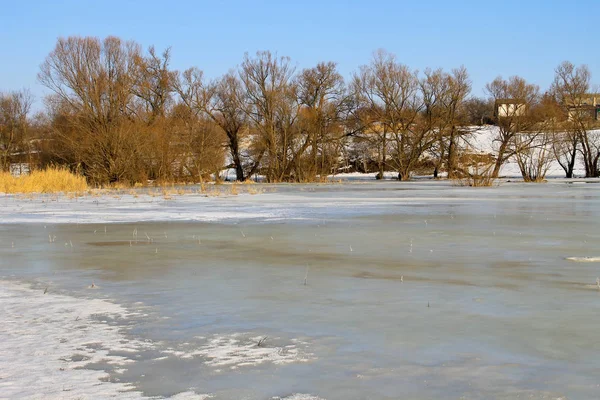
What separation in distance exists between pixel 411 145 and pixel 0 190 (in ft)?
88.3

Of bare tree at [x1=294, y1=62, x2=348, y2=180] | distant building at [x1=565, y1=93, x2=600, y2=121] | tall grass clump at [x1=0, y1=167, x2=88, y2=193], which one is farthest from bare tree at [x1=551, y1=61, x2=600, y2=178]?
tall grass clump at [x1=0, y1=167, x2=88, y2=193]

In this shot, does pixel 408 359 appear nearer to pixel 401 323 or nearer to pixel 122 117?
pixel 401 323

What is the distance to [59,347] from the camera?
4.20 m

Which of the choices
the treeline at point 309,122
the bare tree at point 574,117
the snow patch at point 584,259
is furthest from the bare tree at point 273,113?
the snow patch at point 584,259

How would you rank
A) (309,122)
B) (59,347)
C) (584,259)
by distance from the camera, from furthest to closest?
(309,122)
(584,259)
(59,347)

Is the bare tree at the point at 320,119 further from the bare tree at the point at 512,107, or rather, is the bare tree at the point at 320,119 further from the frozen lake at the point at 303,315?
the frozen lake at the point at 303,315

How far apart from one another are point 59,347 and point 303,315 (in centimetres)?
173

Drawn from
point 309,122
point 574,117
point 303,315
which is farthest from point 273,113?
point 303,315

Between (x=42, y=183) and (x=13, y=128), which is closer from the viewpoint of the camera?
(x=42, y=183)

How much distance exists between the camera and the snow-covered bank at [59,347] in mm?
3385

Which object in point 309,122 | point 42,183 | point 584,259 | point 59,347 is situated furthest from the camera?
point 309,122

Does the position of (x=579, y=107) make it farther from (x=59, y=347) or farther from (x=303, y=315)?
(x=59, y=347)

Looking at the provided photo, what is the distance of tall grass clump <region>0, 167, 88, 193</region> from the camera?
84.6 feet

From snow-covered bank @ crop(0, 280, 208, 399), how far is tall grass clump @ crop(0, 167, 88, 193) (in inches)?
839
